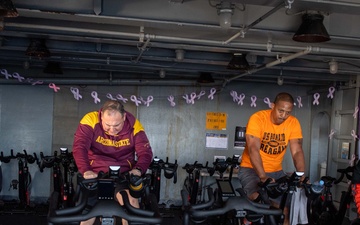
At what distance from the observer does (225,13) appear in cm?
401

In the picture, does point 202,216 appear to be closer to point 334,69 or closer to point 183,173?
point 334,69

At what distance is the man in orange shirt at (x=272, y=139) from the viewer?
4.14m

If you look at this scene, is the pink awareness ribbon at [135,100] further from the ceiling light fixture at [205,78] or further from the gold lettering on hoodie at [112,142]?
the gold lettering on hoodie at [112,142]

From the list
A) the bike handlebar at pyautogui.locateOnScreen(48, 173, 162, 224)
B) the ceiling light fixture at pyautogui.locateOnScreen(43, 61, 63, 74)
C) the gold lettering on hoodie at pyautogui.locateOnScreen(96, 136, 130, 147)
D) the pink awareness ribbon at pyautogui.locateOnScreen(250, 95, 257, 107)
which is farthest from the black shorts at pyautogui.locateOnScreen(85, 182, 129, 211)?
the pink awareness ribbon at pyautogui.locateOnScreen(250, 95, 257, 107)

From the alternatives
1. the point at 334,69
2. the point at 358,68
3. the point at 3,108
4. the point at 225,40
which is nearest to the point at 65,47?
the point at 225,40

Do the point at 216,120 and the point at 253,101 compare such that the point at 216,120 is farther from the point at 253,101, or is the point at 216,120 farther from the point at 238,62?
the point at 238,62

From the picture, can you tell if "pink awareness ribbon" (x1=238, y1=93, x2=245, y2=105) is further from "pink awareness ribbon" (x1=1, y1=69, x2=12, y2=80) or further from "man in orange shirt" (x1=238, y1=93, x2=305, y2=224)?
"pink awareness ribbon" (x1=1, y1=69, x2=12, y2=80)

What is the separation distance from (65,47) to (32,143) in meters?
3.11

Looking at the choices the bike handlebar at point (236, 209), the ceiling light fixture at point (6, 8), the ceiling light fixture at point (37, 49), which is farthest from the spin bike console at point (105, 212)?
the ceiling light fixture at point (37, 49)

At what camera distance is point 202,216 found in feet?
8.38

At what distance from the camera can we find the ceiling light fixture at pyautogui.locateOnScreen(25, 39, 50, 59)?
5.39 meters

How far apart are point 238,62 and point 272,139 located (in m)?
1.92

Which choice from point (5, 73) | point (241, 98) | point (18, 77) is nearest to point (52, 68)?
point (18, 77)

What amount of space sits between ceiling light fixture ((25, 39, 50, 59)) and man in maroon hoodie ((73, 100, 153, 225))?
2.01m
